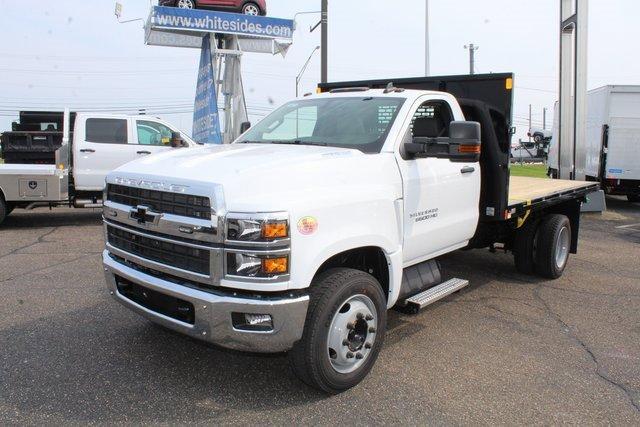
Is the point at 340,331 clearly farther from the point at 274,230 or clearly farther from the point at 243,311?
the point at 274,230

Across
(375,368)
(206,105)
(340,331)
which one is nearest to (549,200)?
(375,368)

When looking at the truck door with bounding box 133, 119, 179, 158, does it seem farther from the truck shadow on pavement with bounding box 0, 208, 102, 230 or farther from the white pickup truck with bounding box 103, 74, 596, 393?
the white pickup truck with bounding box 103, 74, 596, 393

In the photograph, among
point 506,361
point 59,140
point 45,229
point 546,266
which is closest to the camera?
point 506,361

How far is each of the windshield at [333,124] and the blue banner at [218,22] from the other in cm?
1325

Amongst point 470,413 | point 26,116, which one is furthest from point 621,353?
point 26,116

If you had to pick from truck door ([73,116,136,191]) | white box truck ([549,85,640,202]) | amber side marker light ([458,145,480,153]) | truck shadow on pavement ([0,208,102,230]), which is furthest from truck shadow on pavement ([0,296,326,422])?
white box truck ([549,85,640,202])

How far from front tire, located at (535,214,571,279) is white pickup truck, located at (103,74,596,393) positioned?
1.91 m

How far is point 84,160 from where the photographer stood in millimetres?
10695

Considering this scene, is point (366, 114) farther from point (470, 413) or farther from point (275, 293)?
→ point (470, 413)

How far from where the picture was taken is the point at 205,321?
10.5 ft

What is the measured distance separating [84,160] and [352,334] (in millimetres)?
8720

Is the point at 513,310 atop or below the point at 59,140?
below

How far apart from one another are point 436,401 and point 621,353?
191 centimetres

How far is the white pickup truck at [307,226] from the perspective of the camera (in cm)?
313
